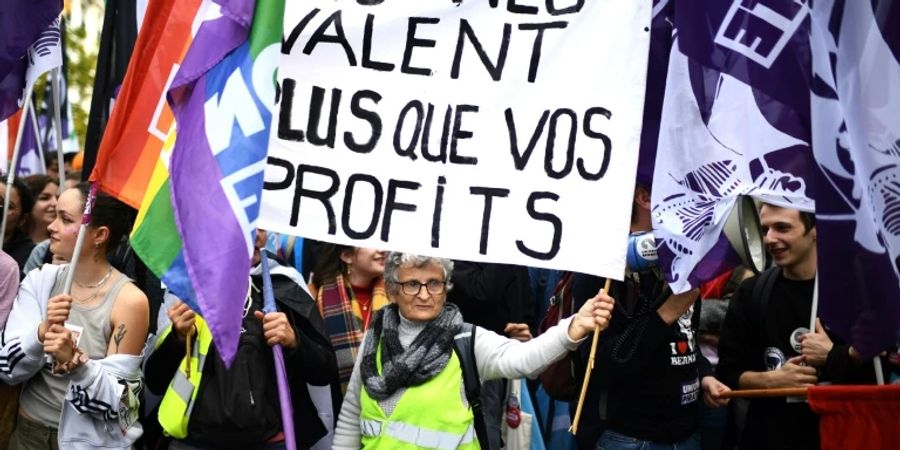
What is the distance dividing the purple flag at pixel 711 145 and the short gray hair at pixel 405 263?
967 millimetres

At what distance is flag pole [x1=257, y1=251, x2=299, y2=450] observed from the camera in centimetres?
606

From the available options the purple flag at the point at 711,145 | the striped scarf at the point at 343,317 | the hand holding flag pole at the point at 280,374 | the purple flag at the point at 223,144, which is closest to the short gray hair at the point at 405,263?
the hand holding flag pole at the point at 280,374

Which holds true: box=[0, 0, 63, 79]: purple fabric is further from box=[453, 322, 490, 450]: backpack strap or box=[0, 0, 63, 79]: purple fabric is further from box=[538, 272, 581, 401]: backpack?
box=[538, 272, 581, 401]: backpack

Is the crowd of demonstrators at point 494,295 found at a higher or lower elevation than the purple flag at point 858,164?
lower

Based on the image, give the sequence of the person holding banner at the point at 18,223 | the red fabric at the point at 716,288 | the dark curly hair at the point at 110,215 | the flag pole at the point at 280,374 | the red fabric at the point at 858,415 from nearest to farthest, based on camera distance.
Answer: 1. the red fabric at the point at 858,415
2. the flag pole at the point at 280,374
3. the dark curly hair at the point at 110,215
4. the red fabric at the point at 716,288
5. the person holding banner at the point at 18,223

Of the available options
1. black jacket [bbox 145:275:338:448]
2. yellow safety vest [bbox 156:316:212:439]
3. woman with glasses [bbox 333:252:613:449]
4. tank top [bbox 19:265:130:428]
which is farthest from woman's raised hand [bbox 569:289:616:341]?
tank top [bbox 19:265:130:428]

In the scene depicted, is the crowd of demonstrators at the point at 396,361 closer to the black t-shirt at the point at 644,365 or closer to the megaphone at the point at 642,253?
the black t-shirt at the point at 644,365

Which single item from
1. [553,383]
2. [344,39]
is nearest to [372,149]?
[344,39]

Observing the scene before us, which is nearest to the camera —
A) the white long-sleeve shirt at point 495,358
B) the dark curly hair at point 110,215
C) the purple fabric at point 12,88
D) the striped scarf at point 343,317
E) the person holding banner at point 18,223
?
the white long-sleeve shirt at point 495,358

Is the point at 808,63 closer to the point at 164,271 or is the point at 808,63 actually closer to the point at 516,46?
the point at 516,46

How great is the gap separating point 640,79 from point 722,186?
1.87 ft

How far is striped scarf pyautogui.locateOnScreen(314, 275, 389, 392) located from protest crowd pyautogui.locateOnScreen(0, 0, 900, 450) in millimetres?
755

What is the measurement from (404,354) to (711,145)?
60.5 inches

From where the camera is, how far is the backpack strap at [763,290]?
6523 mm
